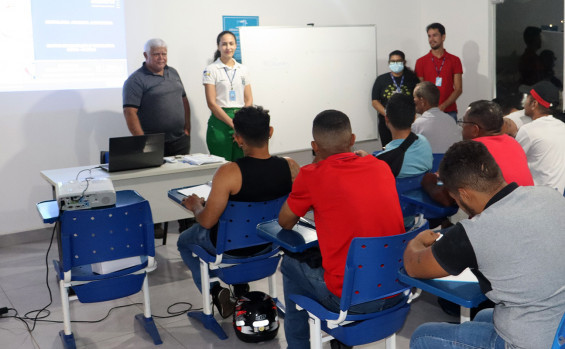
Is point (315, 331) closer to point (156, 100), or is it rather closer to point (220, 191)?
point (220, 191)

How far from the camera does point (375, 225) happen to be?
89.4 inches

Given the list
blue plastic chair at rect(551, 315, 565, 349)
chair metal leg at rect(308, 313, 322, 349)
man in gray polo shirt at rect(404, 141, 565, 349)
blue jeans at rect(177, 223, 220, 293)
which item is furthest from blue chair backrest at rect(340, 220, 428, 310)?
blue jeans at rect(177, 223, 220, 293)

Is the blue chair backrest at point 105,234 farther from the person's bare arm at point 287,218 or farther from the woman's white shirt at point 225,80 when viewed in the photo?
the woman's white shirt at point 225,80

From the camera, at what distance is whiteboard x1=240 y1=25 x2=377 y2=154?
644cm

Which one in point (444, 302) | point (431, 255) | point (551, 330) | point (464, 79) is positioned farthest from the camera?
point (464, 79)

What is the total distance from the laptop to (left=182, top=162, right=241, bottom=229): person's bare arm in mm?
1271

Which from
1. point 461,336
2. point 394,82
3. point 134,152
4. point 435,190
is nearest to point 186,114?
point 134,152

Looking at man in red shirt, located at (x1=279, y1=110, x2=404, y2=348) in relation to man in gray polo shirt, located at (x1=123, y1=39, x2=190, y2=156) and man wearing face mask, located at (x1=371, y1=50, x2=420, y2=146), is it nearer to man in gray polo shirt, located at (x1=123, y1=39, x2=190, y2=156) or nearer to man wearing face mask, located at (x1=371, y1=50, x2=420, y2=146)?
man in gray polo shirt, located at (x1=123, y1=39, x2=190, y2=156)

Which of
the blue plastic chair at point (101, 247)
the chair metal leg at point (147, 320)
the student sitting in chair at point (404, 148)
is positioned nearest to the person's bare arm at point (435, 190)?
the student sitting in chair at point (404, 148)

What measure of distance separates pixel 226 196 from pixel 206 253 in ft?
1.39

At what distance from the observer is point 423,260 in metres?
1.79

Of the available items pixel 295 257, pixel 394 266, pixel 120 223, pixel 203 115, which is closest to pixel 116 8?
pixel 203 115

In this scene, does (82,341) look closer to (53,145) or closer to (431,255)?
(431,255)

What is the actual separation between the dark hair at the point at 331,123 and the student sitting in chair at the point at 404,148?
825 millimetres
